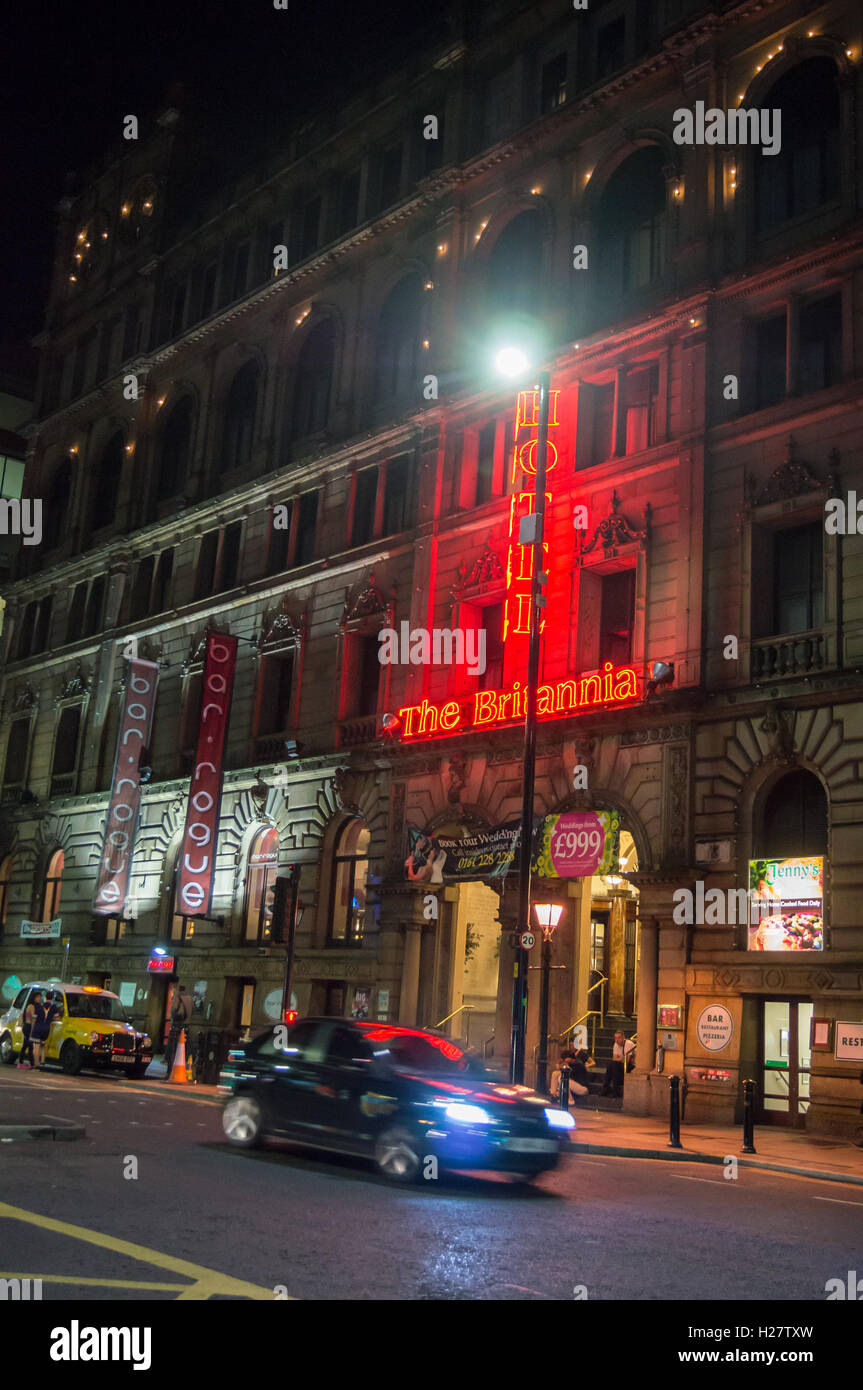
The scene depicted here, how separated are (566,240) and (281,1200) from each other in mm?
26853

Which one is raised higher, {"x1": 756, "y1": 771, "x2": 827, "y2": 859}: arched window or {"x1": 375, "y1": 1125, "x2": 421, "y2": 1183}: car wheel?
{"x1": 756, "y1": 771, "x2": 827, "y2": 859}: arched window

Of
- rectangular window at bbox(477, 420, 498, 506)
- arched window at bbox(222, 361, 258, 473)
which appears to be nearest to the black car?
rectangular window at bbox(477, 420, 498, 506)

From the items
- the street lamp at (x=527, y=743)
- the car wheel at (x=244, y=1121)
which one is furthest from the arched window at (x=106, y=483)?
the car wheel at (x=244, y=1121)

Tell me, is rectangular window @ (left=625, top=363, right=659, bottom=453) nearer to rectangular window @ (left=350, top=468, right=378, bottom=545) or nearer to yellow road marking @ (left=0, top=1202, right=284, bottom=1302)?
rectangular window @ (left=350, top=468, right=378, bottom=545)

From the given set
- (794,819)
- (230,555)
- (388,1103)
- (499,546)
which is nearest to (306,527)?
(230,555)

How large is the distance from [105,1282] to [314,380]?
3600 cm

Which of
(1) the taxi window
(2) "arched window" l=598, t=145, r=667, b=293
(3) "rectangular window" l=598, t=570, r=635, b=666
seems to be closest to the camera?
(1) the taxi window

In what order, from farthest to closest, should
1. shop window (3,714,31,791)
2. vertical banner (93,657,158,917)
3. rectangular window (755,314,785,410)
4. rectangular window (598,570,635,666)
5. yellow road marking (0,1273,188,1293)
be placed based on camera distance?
1. shop window (3,714,31,791)
2. vertical banner (93,657,158,917)
3. rectangular window (598,570,635,666)
4. rectangular window (755,314,785,410)
5. yellow road marking (0,1273,188,1293)

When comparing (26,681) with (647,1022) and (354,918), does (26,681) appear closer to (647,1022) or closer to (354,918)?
(354,918)

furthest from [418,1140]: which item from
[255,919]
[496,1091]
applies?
[255,919]

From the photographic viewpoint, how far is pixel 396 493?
3609cm

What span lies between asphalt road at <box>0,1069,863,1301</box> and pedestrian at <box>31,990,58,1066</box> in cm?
1439

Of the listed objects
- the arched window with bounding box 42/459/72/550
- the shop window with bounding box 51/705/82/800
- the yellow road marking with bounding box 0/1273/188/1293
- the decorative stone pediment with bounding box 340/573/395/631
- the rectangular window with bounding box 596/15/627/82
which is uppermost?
the rectangular window with bounding box 596/15/627/82

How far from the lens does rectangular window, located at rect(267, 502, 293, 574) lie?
39.6 meters
